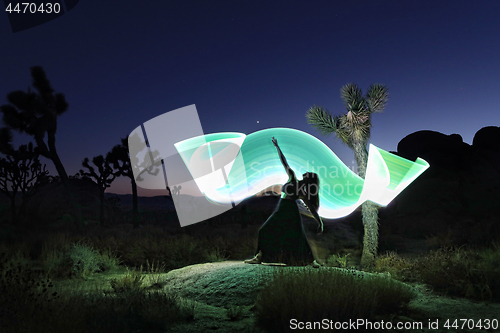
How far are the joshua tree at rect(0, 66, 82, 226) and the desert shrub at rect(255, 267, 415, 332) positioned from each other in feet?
64.2

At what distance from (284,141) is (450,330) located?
586 cm

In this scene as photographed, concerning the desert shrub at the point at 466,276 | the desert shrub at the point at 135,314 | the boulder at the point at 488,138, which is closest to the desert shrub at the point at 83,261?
the desert shrub at the point at 135,314

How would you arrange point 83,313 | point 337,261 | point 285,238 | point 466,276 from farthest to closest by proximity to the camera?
point 337,261 < point 285,238 < point 466,276 < point 83,313

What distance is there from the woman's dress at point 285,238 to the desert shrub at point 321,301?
7.60 feet

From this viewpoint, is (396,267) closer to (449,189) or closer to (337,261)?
(337,261)

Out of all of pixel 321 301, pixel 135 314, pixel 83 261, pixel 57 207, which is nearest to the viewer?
pixel 321 301

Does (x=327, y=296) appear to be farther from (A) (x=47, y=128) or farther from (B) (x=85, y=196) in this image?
(B) (x=85, y=196)

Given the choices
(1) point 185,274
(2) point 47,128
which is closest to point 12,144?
(2) point 47,128

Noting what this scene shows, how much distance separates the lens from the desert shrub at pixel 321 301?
4551mm

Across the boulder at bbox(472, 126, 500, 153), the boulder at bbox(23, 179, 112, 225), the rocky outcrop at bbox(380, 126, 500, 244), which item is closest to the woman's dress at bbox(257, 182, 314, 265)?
the rocky outcrop at bbox(380, 126, 500, 244)

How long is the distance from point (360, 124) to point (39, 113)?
65.8ft

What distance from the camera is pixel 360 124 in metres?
12.6

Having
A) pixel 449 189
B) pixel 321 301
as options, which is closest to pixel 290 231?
pixel 321 301

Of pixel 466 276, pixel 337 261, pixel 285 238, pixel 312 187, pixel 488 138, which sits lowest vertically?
pixel 337 261
